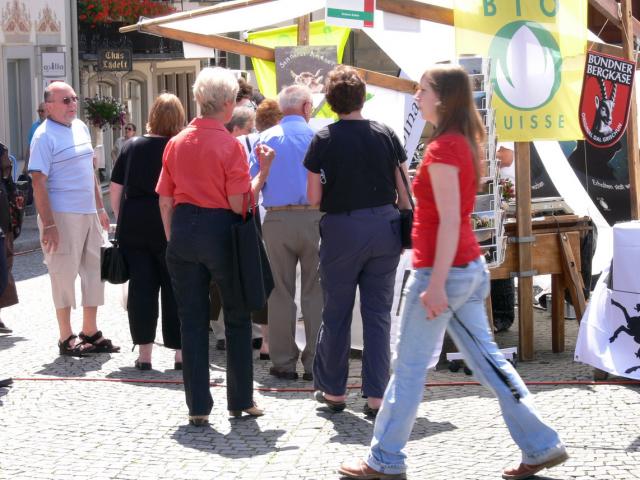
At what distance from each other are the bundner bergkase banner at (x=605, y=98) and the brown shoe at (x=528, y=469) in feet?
10.8

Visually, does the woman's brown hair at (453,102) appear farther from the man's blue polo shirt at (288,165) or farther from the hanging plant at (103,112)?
the hanging plant at (103,112)

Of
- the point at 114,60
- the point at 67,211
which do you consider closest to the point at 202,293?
the point at 67,211

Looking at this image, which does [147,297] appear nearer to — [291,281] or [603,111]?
[291,281]

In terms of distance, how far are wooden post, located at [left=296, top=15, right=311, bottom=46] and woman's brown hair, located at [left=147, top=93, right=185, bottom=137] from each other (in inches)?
124

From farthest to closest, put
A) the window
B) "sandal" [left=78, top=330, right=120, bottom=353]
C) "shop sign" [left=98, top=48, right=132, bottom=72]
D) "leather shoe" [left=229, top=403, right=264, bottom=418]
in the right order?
the window < "shop sign" [left=98, top=48, right=132, bottom=72] < "sandal" [left=78, top=330, right=120, bottom=353] < "leather shoe" [left=229, top=403, right=264, bottom=418]

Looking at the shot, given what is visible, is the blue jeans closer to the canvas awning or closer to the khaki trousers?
the khaki trousers

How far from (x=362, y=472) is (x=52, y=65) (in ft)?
64.7

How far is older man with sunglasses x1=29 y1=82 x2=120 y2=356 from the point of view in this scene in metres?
8.79

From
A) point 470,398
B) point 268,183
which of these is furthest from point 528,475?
point 268,183

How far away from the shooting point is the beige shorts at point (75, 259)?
8.91m

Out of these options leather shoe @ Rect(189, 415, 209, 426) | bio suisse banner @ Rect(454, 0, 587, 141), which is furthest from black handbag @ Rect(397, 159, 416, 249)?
bio suisse banner @ Rect(454, 0, 587, 141)

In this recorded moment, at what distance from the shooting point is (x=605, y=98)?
8492mm

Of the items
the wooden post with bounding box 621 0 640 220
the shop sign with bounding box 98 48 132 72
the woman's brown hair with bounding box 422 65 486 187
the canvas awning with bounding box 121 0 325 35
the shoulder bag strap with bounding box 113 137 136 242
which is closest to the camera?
the woman's brown hair with bounding box 422 65 486 187

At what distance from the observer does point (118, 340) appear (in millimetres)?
9633
